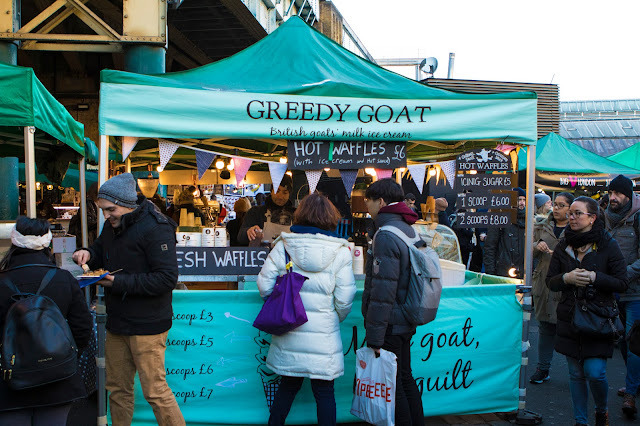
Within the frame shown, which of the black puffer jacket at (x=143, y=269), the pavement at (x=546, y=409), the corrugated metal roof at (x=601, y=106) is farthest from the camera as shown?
the corrugated metal roof at (x=601, y=106)

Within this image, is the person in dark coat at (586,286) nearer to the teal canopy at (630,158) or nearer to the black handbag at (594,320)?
the black handbag at (594,320)

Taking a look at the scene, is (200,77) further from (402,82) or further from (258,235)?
(402,82)

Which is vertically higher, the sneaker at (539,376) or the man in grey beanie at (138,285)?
the man in grey beanie at (138,285)

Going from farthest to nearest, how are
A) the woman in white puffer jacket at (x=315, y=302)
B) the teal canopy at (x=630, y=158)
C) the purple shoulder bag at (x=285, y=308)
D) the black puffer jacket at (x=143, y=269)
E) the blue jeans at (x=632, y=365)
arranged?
the teal canopy at (x=630, y=158), the blue jeans at (x=632, y=365), the woman in white puffer jacket at (x=315, y=302), the purple shoulder bag at (x=285, y=308), the black puffer jacket at (x=143, y=269)

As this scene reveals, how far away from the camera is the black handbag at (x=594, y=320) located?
408 cm

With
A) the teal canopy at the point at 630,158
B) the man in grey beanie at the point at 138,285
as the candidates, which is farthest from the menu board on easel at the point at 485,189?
the teal canopy at the point at 630,158

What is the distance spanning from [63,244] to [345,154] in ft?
9.26

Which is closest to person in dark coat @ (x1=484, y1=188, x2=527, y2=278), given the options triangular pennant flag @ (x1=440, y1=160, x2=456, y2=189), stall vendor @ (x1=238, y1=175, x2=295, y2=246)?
triangular pennant flag @ (x1=440, y1=160, x2=456, y2=189)

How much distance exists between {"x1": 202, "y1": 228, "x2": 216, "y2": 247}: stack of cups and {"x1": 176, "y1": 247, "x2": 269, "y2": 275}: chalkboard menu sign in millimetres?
315

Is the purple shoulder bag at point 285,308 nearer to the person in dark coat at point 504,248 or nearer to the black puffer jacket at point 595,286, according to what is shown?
the black puffer jacket at point 595,286

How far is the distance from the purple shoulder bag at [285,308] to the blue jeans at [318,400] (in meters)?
0.38

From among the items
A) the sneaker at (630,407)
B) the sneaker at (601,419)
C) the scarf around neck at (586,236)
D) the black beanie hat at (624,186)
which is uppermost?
the black beanie hat at (624,186)

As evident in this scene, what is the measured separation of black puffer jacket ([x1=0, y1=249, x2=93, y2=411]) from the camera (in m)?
2.81

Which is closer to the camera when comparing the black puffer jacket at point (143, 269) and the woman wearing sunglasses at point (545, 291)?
the black puffer jacket at point (143, 269)
